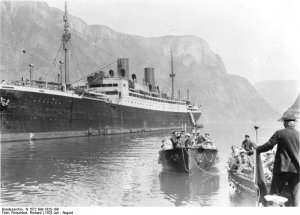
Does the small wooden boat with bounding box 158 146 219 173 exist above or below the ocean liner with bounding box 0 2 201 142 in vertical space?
below

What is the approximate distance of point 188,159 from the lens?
16.0 metres

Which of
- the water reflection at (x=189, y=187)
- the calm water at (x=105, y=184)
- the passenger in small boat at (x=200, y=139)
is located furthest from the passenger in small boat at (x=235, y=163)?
the passenger in small boat at (x=200, y=139)

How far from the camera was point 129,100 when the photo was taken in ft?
163

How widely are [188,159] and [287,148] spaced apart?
9.18 metres

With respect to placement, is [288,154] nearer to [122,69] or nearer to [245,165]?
[245,165]

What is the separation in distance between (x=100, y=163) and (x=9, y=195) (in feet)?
26.8

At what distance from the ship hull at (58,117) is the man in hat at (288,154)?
28822 mm

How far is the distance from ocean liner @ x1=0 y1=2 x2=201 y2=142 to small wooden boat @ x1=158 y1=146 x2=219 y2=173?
23.7ft

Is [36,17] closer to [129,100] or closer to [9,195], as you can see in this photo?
[129,100]

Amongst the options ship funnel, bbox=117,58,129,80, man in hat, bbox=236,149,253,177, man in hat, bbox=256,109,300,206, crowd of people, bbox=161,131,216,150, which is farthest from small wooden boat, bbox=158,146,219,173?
ship funnel, bbox=117,58,129,80

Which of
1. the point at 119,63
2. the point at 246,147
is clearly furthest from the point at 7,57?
the point at 246,147

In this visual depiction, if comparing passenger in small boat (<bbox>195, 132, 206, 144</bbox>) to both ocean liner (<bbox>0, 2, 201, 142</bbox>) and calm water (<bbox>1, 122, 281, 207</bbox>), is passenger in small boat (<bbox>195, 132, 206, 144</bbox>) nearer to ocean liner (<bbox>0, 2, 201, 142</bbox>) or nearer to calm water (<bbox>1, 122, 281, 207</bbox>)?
calm water (<bbox>1, 122, 281, 207</bbox>)

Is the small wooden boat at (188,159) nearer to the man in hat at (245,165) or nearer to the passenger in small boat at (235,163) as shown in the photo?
the passenger in small boat at (235,163)

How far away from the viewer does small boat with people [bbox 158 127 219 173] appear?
1609 cm
